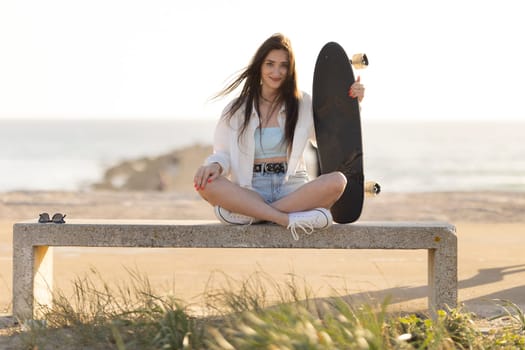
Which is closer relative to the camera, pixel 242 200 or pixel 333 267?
pixel 242 200

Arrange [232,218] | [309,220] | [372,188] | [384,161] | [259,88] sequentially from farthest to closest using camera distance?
[384,161] → [259,88] → [372,188] → [232,218] → [309,220]

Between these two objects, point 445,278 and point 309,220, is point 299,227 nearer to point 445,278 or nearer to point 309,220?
point 309,220

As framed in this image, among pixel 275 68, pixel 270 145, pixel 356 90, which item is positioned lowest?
pixel 270 145

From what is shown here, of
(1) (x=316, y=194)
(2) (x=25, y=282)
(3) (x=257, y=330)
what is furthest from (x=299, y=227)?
(2) (x=25, y=282)

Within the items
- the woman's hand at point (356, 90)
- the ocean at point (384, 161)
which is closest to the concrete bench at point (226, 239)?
the woman's hand at point (356, 90)

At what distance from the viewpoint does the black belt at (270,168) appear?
17.2ft

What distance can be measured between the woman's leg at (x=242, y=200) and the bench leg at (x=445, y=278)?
2.82 ft

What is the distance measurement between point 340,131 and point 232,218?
0.77m

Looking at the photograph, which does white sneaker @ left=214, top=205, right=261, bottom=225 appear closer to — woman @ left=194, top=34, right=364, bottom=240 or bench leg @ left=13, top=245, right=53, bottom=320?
woman @ left=194, top=34, right=364, bottom=240

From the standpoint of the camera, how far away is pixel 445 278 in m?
5.00

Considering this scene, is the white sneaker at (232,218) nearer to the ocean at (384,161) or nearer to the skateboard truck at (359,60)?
the skateboard truck at (359,60)

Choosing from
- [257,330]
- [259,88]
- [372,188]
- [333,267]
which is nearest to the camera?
[257,330]

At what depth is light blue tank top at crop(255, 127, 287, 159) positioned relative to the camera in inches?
206

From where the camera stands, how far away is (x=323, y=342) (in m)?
3.45
